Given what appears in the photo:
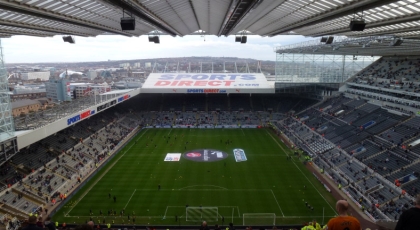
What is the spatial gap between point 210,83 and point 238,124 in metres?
12.6

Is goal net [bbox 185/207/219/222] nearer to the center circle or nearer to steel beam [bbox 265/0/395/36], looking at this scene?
the center circle

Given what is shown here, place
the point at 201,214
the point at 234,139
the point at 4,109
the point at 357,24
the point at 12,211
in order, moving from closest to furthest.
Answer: the point at 357,24 → the point at 4,109 → the point at 12,211 → the point at 201,214 → the point at 234,139

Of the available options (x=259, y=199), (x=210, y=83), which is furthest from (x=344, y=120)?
(x=210, y=83)

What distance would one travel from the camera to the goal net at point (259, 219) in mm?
22328

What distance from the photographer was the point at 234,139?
4672 cm

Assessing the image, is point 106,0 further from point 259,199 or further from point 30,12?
point 259,199

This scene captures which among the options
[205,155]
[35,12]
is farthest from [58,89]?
[35,12]

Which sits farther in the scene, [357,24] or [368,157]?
[368,157]

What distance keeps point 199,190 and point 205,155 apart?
10911 mm

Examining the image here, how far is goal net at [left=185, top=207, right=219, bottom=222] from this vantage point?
2312 centimetres

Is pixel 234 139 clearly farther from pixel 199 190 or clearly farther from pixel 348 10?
pixel 348 10

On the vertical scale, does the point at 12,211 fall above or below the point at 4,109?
below

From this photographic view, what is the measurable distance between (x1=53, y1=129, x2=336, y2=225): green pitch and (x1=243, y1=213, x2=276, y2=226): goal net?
14cm

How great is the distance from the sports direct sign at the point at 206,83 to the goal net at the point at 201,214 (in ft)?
127
